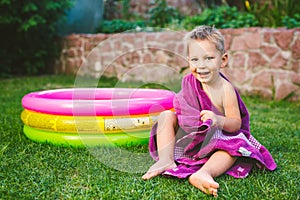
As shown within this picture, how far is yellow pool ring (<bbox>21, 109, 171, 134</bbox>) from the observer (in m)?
2.33

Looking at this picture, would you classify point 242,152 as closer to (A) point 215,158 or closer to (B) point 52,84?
(A) point 215,158

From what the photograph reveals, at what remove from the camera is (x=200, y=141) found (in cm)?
202

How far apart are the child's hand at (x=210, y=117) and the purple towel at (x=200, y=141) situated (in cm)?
3

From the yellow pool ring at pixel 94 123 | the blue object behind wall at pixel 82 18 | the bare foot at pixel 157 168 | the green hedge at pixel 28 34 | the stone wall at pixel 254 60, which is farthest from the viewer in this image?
the blue object behind wall at pixel 82 18

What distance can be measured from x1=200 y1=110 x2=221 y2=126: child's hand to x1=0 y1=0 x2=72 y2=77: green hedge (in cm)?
468

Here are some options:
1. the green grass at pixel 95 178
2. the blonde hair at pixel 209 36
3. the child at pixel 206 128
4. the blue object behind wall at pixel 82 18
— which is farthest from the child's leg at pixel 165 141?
the blue object behind wall at pixel 82 18

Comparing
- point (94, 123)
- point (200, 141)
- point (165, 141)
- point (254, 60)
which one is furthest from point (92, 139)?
point (254, 60)

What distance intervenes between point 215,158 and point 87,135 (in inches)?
32.7

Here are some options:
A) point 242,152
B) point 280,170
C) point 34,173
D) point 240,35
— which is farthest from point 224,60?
point 240,35

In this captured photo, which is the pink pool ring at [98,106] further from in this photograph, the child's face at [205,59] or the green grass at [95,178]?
the child's face at [205,59]

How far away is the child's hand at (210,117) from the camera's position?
1.93m

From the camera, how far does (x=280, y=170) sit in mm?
2033

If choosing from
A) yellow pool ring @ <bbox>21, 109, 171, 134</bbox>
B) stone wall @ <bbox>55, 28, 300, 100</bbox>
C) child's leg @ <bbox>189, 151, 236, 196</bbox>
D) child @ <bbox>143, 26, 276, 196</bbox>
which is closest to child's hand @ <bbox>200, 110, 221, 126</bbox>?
child @ <bbox>143, 26, 276, 196</bbox>

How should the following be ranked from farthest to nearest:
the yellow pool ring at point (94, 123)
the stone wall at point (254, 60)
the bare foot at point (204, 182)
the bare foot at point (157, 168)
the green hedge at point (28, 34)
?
the green hedge at point (28, 34), the stone wall at point (254, 60), the yellow pool ring at point (94, 123), the bare foot at point (157, 168), the bare foot at point (204, 182)
